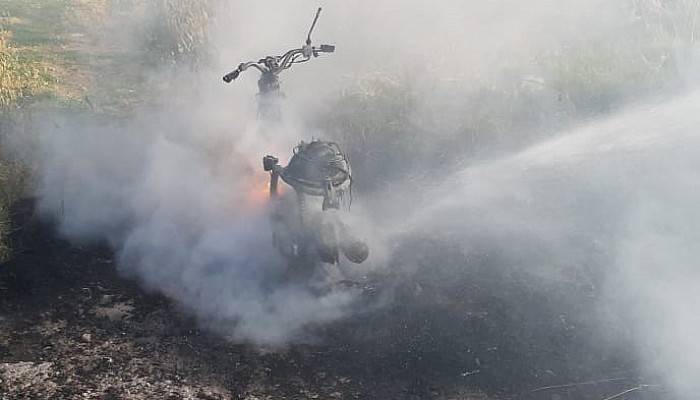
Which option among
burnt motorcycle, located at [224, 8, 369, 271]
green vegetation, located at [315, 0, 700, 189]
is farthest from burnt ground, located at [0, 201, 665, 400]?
green vegetation, located at [315, 0, 700, 189]

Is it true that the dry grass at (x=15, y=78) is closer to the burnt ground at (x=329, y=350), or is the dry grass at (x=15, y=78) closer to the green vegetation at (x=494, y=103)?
A: the burnt ground at (x=329, y=350)

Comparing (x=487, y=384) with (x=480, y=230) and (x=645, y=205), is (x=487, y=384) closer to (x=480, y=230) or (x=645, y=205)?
(x=480, y=230)

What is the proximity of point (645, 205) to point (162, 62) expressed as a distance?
43.4ft

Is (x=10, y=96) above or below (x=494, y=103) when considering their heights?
above

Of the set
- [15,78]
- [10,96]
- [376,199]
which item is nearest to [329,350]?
[376,199]

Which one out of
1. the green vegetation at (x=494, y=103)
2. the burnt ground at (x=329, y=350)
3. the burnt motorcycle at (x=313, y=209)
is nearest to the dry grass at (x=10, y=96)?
the burnt ground at (x=329, y=350)

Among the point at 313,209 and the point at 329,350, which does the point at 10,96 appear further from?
the point at 329,350

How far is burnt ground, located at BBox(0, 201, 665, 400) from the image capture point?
752 centimetres

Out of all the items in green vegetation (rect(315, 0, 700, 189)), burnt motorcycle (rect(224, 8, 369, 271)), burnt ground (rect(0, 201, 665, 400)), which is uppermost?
green vegetation (rect(315, 0, 700, 189))

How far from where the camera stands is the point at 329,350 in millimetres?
8203

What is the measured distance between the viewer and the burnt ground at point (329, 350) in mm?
7523

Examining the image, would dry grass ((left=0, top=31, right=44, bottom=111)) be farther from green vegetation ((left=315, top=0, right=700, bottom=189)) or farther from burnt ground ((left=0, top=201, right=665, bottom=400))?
green vegetation ((left=315, top=0, right=700, bottom=189))

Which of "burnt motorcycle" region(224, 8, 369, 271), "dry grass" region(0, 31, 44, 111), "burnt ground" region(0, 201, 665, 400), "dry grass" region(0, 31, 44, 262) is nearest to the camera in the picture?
"burnt ground" region(0, 201, 665, 400)

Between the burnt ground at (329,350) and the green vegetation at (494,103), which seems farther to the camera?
the green vegetation at (494,103)
